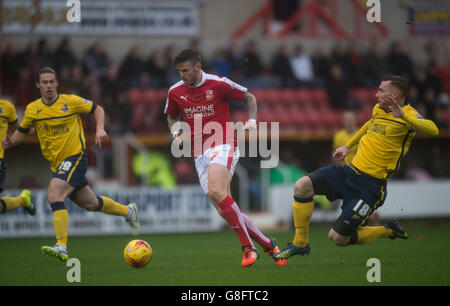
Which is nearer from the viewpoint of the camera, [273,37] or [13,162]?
[13,162]

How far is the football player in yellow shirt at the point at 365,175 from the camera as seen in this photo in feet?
23.1

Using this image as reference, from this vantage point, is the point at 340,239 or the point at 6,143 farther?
the point at 6,143

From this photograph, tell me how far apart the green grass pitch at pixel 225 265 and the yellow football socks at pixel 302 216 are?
0.29m

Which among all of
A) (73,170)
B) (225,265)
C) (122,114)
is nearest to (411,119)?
(225,265)

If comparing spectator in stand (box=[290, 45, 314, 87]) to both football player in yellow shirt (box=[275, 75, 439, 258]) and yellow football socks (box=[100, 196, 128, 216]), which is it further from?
football player in yellow shirt (box=[275, 75, 439, 258])

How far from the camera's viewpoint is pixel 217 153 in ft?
24.3

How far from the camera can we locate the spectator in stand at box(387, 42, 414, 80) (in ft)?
59.7

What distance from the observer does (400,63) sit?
1833cm

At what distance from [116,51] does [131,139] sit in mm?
4510

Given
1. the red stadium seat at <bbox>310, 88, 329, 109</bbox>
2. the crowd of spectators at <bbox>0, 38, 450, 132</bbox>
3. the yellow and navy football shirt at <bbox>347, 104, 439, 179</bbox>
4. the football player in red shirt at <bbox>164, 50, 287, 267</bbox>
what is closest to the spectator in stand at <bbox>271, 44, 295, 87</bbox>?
the crowd of spectators at <bbox>0, 38, 450, 132</bbox>

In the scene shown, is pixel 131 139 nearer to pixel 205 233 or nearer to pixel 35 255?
pixel 205 233

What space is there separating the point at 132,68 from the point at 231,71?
8.22ft

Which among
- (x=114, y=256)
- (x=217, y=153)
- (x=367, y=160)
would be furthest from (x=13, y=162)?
(x=367, y=160)

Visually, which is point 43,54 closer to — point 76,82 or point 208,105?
point 76,82
